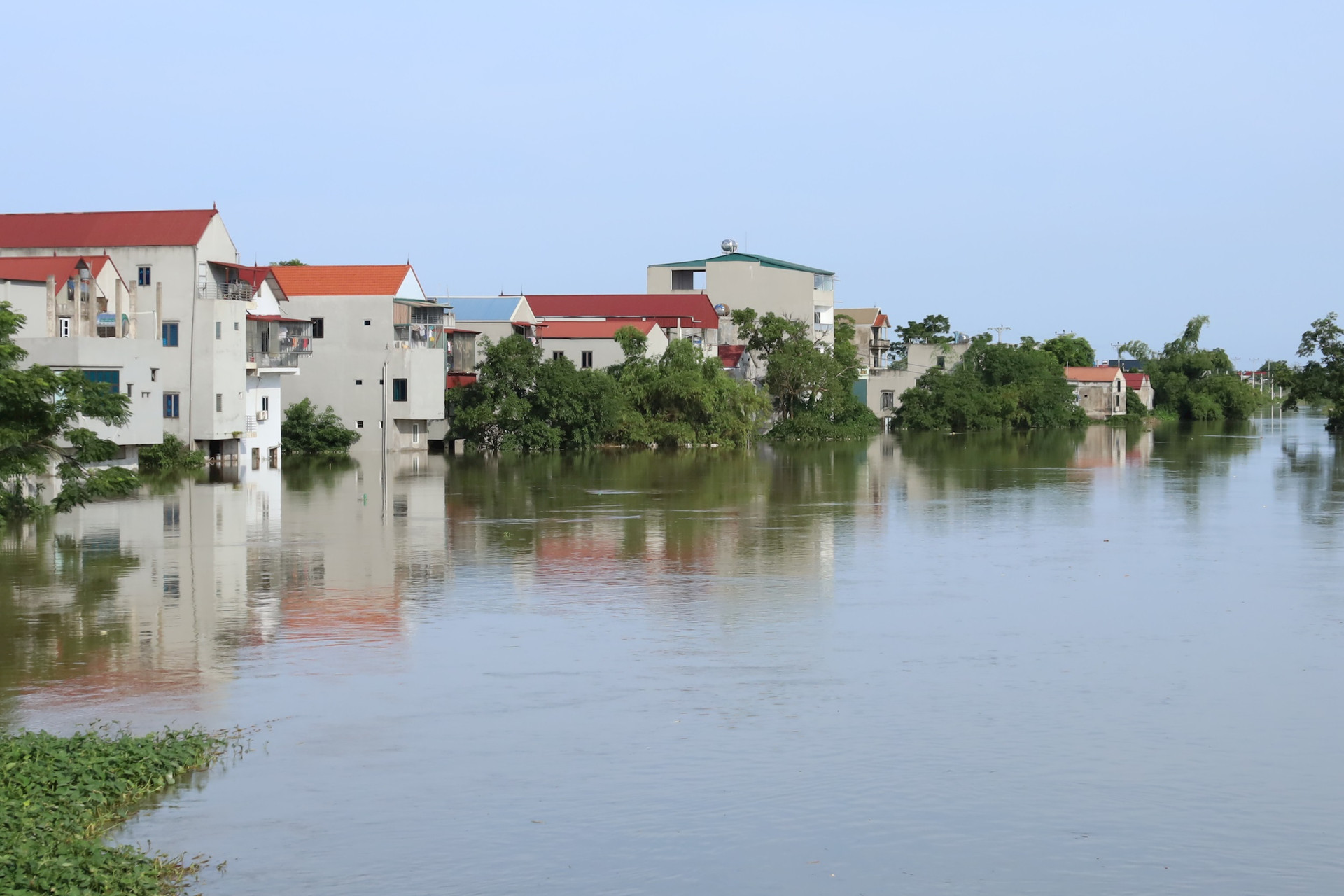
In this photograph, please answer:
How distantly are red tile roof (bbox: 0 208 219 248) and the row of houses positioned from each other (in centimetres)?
5

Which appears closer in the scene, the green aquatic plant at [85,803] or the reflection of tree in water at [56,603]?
the green aquatic plant at [85,803]

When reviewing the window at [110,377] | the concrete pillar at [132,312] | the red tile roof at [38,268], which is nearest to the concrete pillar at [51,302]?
the red tile roof at [38,268]

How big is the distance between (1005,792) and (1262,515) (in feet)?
84.4

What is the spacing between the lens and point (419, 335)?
6100cm

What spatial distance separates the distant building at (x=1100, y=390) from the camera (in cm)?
12031

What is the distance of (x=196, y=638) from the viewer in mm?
18125

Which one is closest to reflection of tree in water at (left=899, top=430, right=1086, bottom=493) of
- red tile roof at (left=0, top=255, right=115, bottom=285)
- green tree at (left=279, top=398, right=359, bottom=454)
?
green tree at (left=279, top=398, right=359, bottom=454)

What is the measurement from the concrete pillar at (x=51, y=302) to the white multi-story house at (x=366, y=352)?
16.9 m

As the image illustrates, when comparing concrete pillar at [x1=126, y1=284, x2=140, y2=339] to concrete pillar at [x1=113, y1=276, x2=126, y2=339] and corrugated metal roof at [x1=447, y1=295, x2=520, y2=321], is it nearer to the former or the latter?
concrete pillar at [x1=113, y1=276, x2=126, y2=339]

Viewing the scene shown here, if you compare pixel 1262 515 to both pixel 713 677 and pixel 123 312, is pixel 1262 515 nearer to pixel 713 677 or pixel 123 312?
pixel 713 677

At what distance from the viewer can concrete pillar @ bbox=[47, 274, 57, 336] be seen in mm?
42375

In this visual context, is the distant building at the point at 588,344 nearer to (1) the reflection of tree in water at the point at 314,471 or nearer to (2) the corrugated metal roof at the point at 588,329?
(2) the corrugated metal roof at the point at 588,329

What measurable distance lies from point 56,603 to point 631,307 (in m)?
70.7

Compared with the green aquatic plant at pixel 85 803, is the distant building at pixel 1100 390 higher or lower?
higher
